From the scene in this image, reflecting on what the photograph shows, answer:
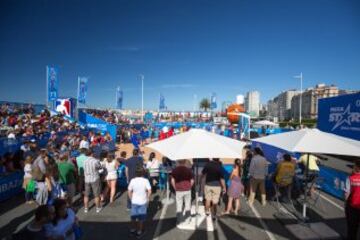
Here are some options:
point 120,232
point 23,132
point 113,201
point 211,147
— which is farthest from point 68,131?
point 211,147

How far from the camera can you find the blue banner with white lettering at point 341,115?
9.09 meters

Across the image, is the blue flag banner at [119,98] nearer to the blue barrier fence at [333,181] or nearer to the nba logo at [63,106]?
the nba logo at [63,106]

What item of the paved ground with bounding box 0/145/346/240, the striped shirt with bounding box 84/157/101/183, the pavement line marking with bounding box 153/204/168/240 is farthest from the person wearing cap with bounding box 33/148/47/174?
the pavement line marking with bounding box 153/204/168/240

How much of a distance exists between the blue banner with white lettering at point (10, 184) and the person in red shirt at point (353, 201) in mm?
9216

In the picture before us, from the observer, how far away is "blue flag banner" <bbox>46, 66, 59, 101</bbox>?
18594mm

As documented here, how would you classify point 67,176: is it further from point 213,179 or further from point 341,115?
point 341,115

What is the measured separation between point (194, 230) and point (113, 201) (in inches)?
118

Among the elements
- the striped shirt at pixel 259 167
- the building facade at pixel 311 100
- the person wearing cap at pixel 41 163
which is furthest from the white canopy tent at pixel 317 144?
the building facade at pixel 311 100

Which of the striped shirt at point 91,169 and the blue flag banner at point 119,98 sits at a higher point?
the blue flag banner at point 119,98

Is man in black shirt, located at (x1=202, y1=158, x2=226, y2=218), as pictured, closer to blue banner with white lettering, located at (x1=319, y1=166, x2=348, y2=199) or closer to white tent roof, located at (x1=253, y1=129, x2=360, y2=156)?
white tent roof, located at (x1=253, y1=129, x2=360, y2=156)

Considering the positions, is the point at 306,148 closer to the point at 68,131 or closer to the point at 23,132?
the point at 23,132

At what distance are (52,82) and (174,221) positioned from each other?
666 inches

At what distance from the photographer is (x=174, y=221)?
6.20 m

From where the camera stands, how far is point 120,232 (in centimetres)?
552
